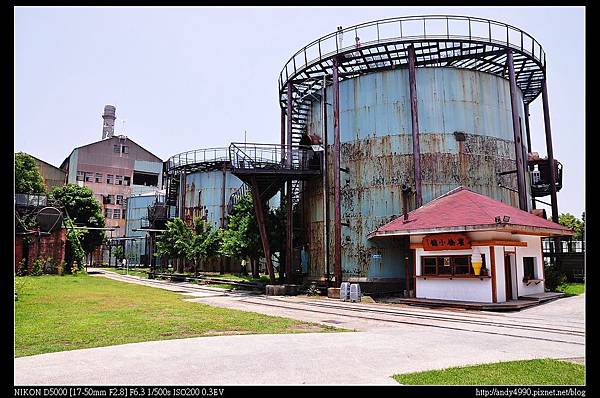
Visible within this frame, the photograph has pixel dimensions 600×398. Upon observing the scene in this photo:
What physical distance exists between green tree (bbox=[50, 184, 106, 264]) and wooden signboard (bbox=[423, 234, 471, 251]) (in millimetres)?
38013

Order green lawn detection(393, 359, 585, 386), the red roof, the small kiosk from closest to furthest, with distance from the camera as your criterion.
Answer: green lawn detection(393, 359, 585, 386), the red roof, the small kiosk

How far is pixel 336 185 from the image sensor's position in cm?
2361

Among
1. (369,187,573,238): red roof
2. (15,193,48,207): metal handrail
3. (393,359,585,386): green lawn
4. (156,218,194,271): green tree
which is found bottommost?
(393,359,585,386): green lawn

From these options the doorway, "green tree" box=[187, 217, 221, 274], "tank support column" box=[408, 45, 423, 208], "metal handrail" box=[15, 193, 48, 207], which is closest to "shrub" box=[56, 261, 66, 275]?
"metal handrail" box=[15, 193, 48, 207]

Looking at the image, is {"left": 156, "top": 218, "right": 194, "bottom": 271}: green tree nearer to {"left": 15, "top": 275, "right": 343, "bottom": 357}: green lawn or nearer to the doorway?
{"left": 15, "top": 275, "right": 343, "bottom": 357}: green lawn

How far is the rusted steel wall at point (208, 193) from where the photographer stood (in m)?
43.6

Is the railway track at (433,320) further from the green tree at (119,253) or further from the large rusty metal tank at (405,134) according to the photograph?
the green tree at (119,253)

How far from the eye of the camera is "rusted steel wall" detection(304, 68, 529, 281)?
2353 centimetres

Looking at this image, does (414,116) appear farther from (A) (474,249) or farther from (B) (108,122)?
(B) (108,122)

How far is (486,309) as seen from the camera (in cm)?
1703

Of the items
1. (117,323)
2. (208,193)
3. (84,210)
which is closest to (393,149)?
(117,323)

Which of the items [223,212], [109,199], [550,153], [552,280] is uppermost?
[109,199]

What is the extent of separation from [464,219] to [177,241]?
25251 mm

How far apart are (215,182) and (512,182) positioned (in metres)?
27.4
